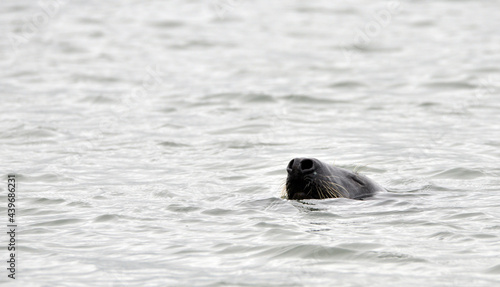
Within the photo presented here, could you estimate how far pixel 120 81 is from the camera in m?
21.5

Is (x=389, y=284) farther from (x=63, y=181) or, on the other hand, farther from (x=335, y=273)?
(x=63, y=181)

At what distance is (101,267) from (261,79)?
45.1 ft

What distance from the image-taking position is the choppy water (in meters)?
8.36

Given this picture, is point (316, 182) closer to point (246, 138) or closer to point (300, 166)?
point (300, 166)

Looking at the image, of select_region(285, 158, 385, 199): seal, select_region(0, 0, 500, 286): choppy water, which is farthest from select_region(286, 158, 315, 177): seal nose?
select_region(0, 0, 500, 286): choppy water

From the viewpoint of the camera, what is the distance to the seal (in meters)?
9.78

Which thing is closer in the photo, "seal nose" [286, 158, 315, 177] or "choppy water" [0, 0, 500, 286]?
"choppy water" [0, 0, 500, 286]

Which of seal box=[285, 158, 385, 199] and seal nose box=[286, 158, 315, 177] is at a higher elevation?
seal nose box=[286, 158, 315, 177]

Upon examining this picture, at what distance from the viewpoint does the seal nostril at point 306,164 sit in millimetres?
9773

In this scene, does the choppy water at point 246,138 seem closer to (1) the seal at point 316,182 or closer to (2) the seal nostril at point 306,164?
(1) the seal at point 316,182

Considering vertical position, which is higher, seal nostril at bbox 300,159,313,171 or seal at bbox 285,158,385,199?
seal nostril at bbox 300,159,313,171

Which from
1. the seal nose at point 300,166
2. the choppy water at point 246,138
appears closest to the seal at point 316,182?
the seal nose at point 300,166

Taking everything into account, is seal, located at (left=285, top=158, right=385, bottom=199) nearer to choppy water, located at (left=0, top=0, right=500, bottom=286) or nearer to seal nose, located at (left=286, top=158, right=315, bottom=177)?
seal nose, located at (left=286, top=158, right=315, bottom=177)

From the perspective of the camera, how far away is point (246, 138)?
1559 centimetres
